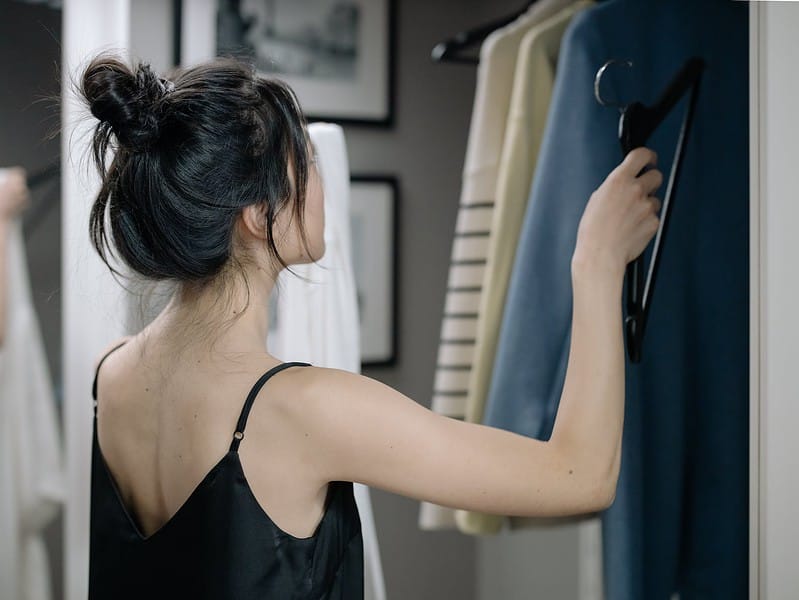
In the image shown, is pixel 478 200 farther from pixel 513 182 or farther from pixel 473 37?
pixel 473 37

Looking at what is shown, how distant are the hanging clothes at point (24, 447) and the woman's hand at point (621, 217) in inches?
28.0

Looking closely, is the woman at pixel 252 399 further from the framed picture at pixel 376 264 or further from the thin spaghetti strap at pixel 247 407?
the framed picture at pixel 376 264

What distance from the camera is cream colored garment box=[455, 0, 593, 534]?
3.81ft

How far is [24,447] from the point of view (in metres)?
1.07

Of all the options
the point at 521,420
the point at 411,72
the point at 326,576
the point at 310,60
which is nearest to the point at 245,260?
the point at 326,576

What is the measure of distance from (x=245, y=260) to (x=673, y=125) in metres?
0.66

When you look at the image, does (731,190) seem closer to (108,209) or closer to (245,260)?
(245,260)

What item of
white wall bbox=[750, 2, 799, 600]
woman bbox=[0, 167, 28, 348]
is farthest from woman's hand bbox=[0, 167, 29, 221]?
white wall bbox=[750, 2, 799, 600]

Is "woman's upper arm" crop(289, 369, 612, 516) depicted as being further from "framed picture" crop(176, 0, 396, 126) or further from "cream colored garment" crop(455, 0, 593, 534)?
"framed picture" crop(176, 0, 396, 126)

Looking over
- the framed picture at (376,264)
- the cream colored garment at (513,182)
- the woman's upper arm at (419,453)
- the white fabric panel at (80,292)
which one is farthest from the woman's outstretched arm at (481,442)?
the framed picture at (376,264)

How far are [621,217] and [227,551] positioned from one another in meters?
0.55

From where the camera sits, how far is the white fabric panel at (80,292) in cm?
107

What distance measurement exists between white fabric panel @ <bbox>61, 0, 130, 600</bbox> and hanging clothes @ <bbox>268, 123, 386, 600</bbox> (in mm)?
234

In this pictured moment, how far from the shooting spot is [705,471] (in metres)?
1.18
